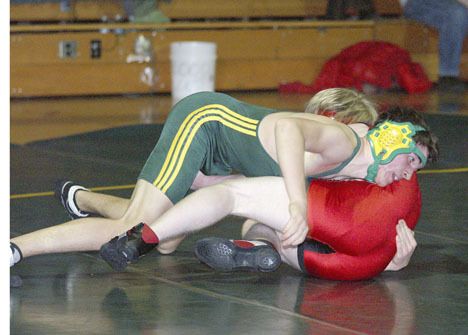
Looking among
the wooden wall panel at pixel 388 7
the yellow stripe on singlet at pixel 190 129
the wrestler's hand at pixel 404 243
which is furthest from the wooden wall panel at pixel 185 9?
the wrestler's hand at pixel 404 243

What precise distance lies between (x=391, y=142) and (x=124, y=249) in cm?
95

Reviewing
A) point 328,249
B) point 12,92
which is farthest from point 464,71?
point 328,249

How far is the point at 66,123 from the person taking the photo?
8070 mm

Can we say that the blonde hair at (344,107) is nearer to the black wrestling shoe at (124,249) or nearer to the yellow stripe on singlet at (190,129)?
the yellow stripe on singlet at (190,129)

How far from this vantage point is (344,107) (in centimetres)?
402

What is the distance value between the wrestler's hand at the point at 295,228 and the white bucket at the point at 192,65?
230 inches

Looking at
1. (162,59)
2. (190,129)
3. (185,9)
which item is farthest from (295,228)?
(185,9)

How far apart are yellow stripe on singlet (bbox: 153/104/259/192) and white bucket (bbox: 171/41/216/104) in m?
5.32

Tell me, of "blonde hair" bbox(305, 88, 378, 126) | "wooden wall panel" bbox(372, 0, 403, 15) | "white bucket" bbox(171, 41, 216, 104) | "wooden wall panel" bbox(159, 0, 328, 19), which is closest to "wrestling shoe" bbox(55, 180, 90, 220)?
"blonde hair" bbox(305, 88, 378, 126)

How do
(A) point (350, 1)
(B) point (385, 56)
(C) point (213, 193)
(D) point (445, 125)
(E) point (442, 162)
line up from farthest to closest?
1. (A) point (350, 1)
2. (B) point (385, 56)
3. (D) point (445, 125)
4. (E) point (442, 162)
5. (C) point (213, 193)

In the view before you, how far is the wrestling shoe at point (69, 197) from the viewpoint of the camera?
4.44 m

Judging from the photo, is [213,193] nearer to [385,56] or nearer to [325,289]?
[325,289]

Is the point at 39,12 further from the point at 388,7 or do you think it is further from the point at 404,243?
the point at 404,243

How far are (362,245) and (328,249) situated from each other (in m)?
0.14
